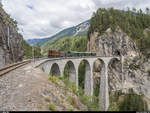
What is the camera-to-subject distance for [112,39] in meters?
41.8

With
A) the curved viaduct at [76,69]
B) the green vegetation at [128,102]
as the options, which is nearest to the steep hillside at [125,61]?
the green vegetation at [128,102]

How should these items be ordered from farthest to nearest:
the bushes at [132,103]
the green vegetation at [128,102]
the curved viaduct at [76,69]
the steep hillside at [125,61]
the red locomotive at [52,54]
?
the steep hillside at [125,61] → the green vegetation at [128,102] → the bushes at [132,103] → the red locomotive at [52,54] → the curved viaduct at [76,69]

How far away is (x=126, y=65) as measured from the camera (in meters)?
40.4

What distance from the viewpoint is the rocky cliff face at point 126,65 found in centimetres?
4094

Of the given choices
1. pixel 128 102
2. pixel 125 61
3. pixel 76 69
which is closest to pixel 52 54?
pixel 76 69

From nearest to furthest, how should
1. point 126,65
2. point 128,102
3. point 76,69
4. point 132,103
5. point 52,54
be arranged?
point 52,54 < point 76,69 < point 132,103 < point 128,102 < point 126,65

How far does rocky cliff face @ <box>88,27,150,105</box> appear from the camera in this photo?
40.9 m

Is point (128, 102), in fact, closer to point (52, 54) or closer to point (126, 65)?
point (126, 65)

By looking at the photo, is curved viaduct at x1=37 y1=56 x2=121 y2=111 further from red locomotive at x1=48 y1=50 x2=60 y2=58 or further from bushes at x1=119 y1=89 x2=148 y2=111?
bushes at x1=119 y1=89 x2=148 y2=111

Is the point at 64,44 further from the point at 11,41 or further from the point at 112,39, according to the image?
the point at 11,41

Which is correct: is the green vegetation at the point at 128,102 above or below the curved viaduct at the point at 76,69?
below

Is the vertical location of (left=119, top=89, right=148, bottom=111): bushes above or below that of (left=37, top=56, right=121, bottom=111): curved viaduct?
below

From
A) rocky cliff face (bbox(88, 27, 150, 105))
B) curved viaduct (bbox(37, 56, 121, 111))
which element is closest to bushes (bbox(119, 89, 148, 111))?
rocky cliff face (bbox(88, 27, 150, 105))

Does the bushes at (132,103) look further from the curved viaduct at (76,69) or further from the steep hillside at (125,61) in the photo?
the curved viaduct at (76,69)
